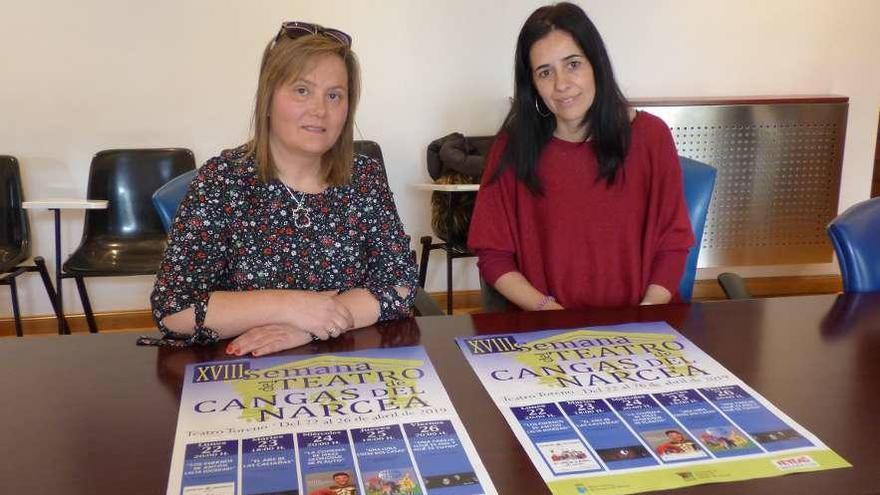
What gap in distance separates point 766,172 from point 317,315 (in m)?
2.97

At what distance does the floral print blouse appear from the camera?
1.37 metres

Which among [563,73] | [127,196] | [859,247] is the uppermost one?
A: [563,73]

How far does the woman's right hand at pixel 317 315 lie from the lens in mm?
1245

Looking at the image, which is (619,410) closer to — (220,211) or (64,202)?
(220,211)

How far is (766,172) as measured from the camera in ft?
11.7

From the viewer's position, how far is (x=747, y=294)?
67.1 inches

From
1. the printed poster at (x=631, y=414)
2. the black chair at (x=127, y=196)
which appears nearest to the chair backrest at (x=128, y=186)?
the black chair at (x=127, y=196)

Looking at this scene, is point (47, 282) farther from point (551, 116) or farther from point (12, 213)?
point (551, 116)

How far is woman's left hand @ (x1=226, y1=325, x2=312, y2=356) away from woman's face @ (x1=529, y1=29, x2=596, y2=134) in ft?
2.74

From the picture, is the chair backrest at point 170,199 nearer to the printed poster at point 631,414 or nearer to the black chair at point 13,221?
the printed poster at point 631,414

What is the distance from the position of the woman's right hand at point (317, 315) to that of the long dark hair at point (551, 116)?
0.67 meters

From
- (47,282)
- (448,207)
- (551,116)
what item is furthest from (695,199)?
(47,282)

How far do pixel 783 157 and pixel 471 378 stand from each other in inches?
119

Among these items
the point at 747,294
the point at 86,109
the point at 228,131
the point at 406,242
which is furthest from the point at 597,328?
the point at 86,109
